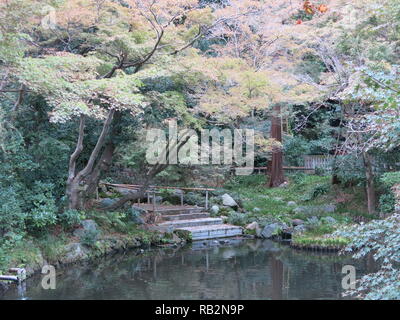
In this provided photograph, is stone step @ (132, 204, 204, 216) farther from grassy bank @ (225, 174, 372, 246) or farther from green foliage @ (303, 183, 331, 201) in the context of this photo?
green foliage @ (303, 183, 331, 201)

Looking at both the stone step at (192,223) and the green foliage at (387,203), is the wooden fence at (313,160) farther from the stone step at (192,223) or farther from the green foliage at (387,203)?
the stone step at (192,223)

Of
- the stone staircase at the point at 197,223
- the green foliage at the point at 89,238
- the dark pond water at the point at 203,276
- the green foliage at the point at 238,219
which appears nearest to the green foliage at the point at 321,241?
the dark pond water at the point at 203,276

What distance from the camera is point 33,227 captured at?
9.64 metres

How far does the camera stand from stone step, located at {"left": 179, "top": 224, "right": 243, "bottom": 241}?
13016 mm

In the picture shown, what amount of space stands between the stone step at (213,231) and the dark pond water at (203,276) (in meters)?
1.06

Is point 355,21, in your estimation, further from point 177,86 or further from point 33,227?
point 33,227

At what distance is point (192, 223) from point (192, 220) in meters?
0.26

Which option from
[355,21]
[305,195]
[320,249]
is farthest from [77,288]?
[305,195]

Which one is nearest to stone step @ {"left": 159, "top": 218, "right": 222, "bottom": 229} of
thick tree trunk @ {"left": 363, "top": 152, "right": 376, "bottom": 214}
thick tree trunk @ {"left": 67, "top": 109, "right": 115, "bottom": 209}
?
thick tree trunk @ {"left": 67, "top": 109, "right": 115, "bottom": 209}

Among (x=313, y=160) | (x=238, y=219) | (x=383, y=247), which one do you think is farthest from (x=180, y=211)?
(x=383, y=247)

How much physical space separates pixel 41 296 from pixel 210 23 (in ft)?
23.9

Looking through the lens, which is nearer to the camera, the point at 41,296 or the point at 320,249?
the point at 41,296

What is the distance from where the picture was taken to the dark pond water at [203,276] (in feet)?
25.4
